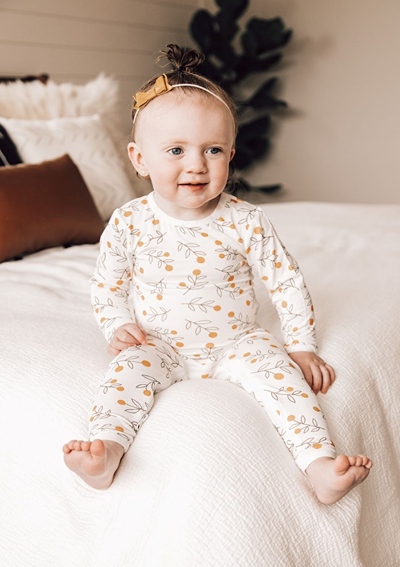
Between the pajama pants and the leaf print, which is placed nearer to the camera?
the pajama pants

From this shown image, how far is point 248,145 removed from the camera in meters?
3.75

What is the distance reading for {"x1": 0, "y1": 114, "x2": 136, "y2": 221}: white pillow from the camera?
6.77 ft

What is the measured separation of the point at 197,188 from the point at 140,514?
540 mm

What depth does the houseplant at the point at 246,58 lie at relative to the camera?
11.1ft

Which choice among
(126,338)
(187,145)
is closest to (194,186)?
(187,145)

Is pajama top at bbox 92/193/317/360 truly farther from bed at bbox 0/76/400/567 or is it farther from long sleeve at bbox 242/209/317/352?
bed at bbox 0/76/400/567

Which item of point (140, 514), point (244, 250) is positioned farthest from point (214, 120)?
point (140, 514)

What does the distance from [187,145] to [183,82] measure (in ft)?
0.37

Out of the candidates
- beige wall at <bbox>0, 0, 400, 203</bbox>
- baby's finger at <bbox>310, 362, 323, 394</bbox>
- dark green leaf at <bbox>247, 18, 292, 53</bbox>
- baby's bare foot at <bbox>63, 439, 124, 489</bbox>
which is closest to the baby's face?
baby's finger at <bbox>310, 362, 323, 394</bbox>

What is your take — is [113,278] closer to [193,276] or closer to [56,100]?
[193,276]

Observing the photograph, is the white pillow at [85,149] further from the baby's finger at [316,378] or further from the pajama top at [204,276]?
the baby's finger at [316,378]

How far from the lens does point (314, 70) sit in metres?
3.63

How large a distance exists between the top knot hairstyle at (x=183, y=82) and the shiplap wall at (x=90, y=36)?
6.07ft

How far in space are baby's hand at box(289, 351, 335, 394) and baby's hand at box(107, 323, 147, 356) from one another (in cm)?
28
